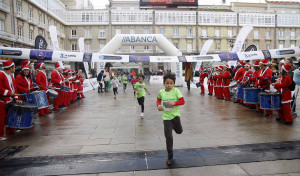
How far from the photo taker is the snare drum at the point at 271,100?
22.9 ft

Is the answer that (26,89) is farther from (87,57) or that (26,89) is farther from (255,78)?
(255,78)

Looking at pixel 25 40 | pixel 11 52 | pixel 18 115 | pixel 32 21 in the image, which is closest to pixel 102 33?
pixel 32 21

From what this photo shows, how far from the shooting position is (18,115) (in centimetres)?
589

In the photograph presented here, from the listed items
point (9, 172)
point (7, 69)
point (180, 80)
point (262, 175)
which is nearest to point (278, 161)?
point (262, 175)

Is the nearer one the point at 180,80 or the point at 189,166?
the point at 189,166

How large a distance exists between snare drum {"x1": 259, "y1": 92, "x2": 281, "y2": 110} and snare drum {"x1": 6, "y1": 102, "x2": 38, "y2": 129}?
20.9 ft

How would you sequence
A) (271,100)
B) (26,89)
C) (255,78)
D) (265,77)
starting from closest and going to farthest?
(271,100)
(26,89)
(265,77)
(255,78)

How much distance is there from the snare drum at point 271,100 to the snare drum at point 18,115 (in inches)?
251

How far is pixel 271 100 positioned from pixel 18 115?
22.3 feet

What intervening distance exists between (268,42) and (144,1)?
32.0m

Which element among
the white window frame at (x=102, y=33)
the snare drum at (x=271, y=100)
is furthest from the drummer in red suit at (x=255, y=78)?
the white window frame at (x=102, y=33)

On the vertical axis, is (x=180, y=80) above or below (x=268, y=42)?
below

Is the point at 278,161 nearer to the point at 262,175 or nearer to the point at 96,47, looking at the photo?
the point at 262,175

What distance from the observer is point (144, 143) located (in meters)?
5.26
